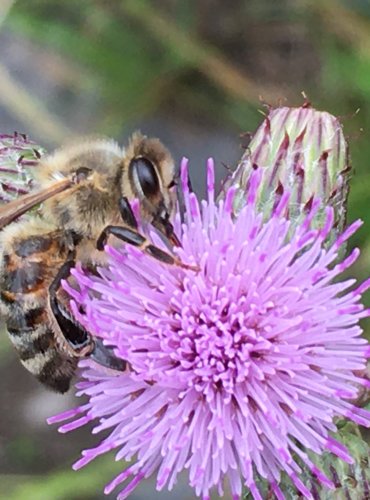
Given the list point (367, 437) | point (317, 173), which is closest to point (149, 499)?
point (367, 437)

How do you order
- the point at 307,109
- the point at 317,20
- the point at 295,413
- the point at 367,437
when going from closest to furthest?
the point at 295,413 < the point at 307,109 < the point at 367,437 < the point at 317,20

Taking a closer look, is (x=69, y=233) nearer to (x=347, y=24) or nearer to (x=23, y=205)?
(x=23, y=205)

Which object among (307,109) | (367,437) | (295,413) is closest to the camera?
(295,413)

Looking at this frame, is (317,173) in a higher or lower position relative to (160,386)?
higher

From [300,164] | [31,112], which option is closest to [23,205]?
[300,164]

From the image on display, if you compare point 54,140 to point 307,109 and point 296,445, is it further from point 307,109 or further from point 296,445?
point 296,445

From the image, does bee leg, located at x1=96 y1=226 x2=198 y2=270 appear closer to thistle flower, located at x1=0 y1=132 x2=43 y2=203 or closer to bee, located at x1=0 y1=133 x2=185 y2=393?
bee, located at x1=0 y1=133 x2=185 y2=393
